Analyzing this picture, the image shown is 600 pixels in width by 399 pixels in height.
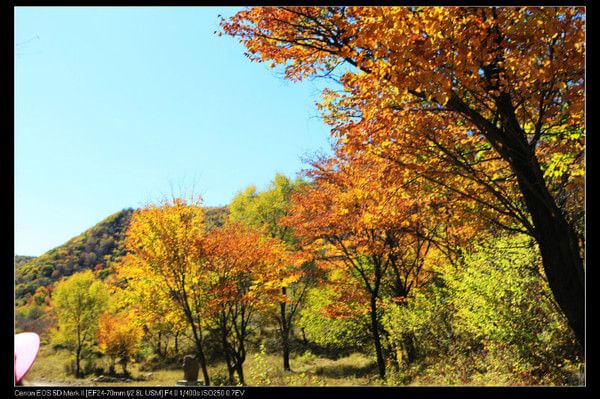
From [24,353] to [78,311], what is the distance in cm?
3361

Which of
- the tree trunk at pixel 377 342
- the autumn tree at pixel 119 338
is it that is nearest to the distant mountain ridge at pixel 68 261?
the autumn tree at pixel 119 338

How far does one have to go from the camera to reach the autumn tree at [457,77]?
170 inches

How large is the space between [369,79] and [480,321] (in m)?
6.89

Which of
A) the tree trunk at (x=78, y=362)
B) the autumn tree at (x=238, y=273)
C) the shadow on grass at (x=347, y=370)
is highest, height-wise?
the autumn tree at (x=238, y=273)

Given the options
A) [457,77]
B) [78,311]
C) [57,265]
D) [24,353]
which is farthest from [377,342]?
[57,265]

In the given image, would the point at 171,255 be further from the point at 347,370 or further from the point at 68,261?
the point at 68,261

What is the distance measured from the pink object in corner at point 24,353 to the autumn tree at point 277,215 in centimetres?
2093

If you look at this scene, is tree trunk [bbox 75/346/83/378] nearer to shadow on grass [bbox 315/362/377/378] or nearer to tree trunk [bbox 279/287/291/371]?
tree trunk [bbox 279/287/291/371]

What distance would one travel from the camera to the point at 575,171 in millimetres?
6621

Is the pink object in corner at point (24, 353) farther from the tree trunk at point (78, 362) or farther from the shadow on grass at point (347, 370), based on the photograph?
the tree trunk at point (78, 362)

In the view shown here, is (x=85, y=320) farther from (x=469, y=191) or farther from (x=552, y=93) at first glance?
(x=552, y=93)

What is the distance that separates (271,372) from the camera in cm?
1554
